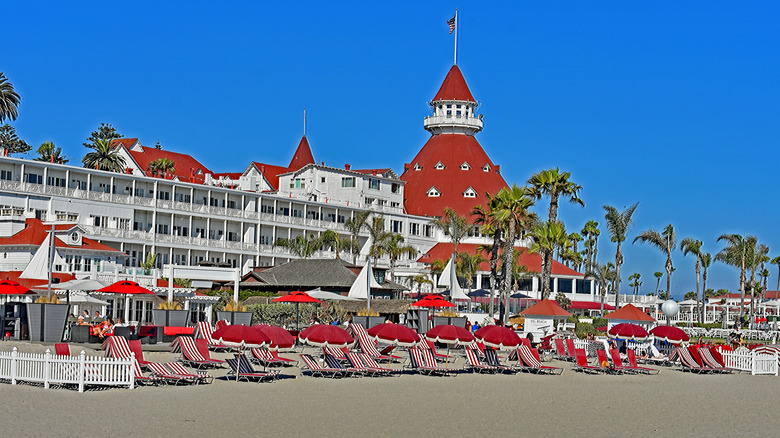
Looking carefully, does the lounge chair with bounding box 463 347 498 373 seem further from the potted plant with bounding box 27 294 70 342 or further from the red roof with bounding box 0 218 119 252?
the red roof with bounding box 0 218 119 252

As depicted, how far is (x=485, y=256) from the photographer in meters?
88.2

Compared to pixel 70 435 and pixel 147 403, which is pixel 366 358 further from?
pixel 70 435

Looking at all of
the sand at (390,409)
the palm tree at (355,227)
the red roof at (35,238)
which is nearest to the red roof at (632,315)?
the sand at (390,409)

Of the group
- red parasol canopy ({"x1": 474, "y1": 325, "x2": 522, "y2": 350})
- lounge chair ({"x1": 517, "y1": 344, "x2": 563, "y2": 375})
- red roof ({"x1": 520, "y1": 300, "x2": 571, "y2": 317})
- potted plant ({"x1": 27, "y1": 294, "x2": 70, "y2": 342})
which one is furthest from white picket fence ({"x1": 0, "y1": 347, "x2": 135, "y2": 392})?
red roof ({"x1": 520, "y1": 300, "x2": 571, "y2": 317})

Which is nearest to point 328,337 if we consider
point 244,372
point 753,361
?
point 244,372

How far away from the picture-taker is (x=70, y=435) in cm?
1362

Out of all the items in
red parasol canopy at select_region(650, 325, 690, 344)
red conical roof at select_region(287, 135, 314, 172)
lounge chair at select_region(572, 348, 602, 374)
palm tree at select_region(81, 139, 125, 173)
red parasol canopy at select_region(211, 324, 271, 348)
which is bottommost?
lounge chair at select_region(572, 348, 602, 374)

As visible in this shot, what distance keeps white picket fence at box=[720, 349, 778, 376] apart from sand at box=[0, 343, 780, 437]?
6.04 m

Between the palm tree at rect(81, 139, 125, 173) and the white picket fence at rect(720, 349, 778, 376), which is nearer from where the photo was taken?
the white picket fence at rect(720, 349, 778, 376)

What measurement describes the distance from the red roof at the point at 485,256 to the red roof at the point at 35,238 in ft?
121

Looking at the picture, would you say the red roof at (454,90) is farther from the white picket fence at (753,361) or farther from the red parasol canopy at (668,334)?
the white picket fence at (753,361)

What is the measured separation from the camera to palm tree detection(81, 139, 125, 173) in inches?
3302

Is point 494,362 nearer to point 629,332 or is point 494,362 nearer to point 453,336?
point 453,336

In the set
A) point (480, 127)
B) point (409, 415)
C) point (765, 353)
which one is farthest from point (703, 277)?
point (409, 415)
